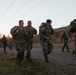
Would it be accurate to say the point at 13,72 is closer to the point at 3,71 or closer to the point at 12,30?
the point at 3,71

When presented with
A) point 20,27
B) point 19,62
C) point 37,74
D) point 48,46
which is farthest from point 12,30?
point 37,74

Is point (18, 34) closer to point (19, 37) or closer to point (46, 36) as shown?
point (19, 37)

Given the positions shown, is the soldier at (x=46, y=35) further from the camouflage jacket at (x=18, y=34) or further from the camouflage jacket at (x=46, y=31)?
the camouflage jacket at (x=18, y=34)

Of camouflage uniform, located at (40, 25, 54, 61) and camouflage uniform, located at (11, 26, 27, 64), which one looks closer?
camouflage uniform, located at (11, 26, 27, 64)

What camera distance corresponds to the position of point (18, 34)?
1546cm

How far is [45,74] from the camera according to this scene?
1199cm

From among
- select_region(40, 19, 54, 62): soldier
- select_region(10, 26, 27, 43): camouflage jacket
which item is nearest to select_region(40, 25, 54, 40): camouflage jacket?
select_region(40, 19, 54, 62): soldier

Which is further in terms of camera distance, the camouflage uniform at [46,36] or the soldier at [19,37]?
the camouflage uniform at [46,36]

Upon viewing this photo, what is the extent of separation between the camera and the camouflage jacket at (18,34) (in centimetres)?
1539

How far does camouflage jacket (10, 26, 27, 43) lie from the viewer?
1539 centimetres

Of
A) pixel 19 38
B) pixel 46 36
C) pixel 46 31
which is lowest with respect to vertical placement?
pixel 19 38

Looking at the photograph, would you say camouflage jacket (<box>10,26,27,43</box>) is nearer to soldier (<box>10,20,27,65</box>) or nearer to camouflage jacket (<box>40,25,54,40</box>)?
soldier (<box>10,20,27,65</box>)

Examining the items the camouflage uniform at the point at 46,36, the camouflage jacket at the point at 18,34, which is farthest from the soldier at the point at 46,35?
the camouflage jacket at the point at 18,34

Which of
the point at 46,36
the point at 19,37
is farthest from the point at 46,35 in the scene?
the point at 19,37
